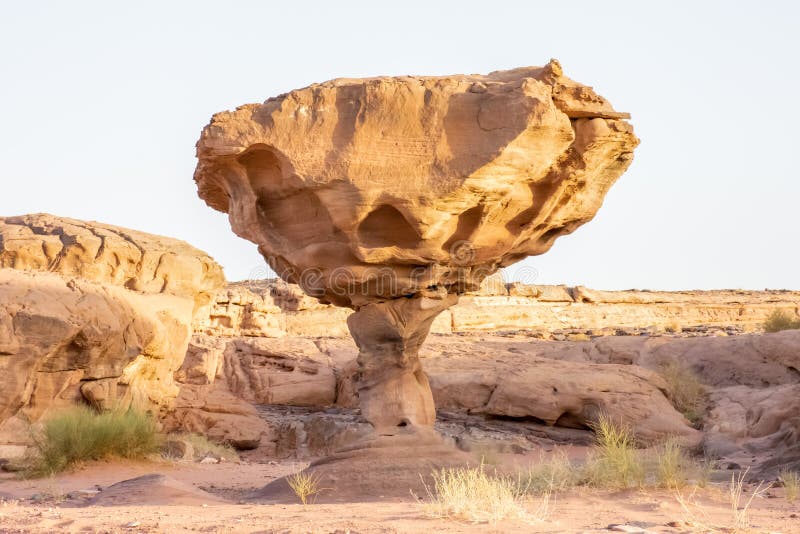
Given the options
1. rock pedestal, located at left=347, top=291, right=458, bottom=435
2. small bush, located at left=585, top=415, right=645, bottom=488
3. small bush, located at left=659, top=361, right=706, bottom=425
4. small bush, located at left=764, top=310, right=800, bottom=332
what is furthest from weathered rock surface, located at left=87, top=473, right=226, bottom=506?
small bush, located at left=764, top=310, right=800, bottom=332

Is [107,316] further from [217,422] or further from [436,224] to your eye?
[436,224]

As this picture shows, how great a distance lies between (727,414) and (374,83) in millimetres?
10916

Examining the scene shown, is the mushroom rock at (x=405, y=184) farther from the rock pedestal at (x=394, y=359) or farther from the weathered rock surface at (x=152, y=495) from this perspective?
the weathered rock surface at (x=152, y=495)

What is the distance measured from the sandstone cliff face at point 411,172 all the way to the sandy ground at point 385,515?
8.36 ft

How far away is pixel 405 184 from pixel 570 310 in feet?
83.7

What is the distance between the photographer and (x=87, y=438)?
12867mm

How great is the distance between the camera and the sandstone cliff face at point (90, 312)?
513 inches

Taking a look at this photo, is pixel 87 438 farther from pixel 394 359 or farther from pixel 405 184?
pixel 405 184

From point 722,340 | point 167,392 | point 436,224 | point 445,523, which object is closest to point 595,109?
point 436,224

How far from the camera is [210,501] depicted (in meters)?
9.17

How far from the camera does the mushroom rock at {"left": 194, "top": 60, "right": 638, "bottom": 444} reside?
8594mm

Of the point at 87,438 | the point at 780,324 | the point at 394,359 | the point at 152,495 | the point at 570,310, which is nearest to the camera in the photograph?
the point at 152,495

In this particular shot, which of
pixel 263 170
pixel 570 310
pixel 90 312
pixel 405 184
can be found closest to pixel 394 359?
pixel 405 184

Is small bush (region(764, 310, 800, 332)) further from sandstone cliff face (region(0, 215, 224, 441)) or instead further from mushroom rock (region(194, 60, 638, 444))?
mushroom rock (region(194, 60, 638, 444))
